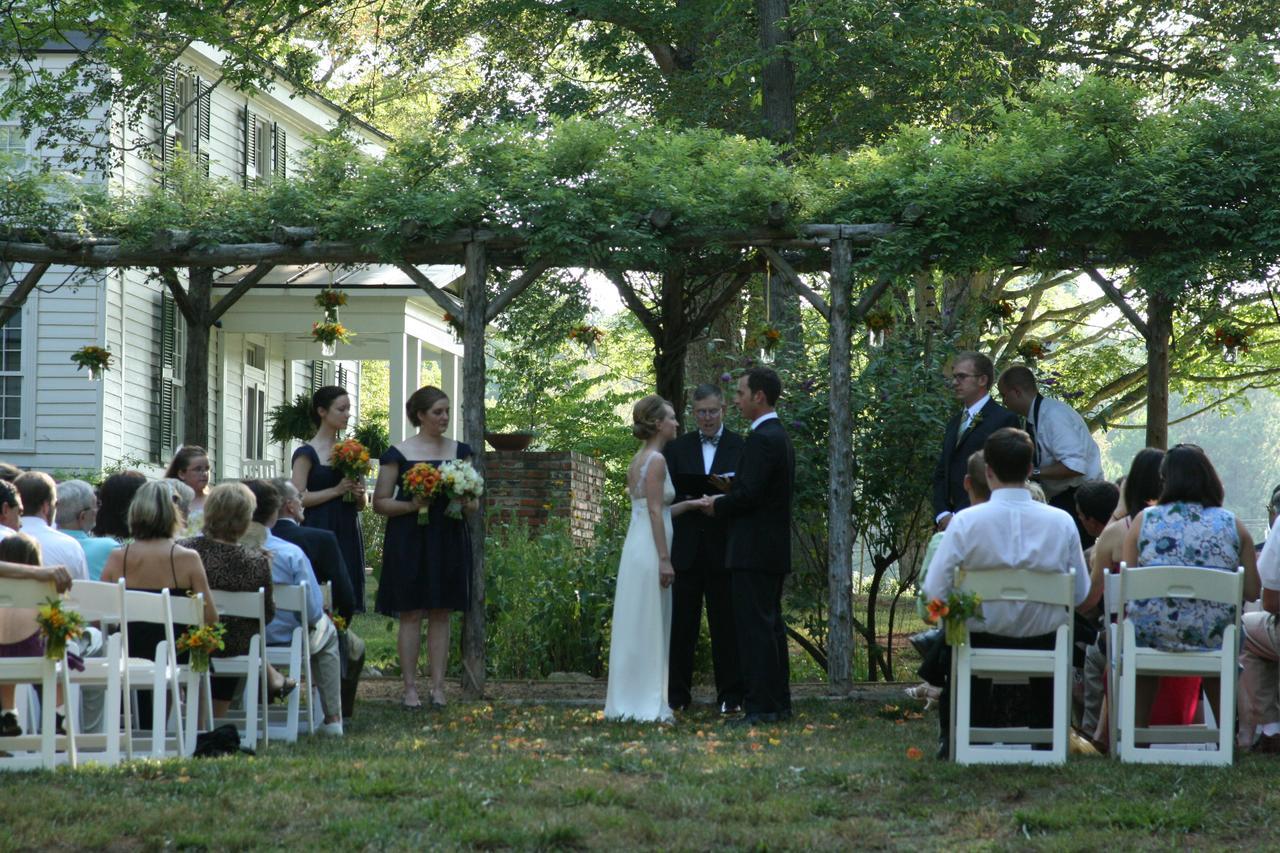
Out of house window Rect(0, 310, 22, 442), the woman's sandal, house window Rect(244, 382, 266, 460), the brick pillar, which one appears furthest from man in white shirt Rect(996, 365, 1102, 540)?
house window Rect(244, 382, 266, 460)

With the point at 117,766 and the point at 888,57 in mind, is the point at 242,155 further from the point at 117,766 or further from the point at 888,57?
the point at 117,766

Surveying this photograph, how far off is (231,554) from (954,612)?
11.2 feet

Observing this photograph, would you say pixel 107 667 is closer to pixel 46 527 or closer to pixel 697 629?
pixel 46 527

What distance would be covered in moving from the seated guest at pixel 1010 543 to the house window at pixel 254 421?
1884 centimetres

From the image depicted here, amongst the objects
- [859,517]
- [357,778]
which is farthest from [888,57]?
[357,778]

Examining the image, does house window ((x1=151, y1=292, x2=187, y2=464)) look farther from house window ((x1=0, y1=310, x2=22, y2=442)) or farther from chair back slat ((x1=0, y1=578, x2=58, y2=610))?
chair back slat ((x1=0, y1=578, x2=58, y2=610))

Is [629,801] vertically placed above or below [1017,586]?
below

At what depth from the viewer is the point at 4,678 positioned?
6590mm

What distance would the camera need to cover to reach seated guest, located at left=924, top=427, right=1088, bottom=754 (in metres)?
6.95

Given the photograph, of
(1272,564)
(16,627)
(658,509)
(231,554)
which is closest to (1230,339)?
(1272,564)

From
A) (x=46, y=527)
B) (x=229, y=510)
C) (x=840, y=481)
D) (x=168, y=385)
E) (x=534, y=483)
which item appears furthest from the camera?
(x=168, y=385)

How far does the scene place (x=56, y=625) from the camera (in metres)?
6.43

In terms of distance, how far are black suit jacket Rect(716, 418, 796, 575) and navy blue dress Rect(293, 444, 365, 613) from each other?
2.30m

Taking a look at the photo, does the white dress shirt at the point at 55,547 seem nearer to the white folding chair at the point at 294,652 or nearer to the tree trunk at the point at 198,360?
the white folding chair at the point at 294,652
